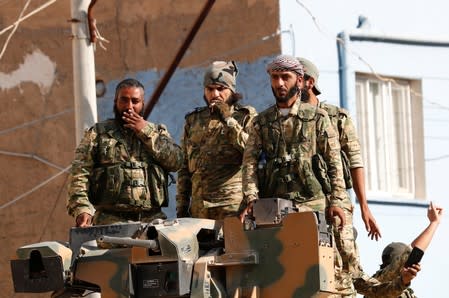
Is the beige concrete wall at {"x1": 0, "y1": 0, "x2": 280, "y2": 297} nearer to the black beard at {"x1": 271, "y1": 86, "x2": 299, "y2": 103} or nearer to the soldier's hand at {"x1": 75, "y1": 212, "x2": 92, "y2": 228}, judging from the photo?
the soldier's hand at {"x1": 75, "y1": 212, "x2": 92, "y2": 228}

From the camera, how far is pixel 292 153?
13992mm

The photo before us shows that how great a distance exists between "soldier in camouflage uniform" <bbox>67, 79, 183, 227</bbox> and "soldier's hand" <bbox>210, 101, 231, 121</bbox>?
2.44ft

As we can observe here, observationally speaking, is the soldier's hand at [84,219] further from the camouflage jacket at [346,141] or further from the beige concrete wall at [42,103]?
the beige concrete wall at [42,103]

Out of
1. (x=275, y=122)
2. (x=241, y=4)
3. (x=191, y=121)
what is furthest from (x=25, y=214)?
(x=275, y=122)

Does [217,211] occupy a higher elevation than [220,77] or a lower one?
lower

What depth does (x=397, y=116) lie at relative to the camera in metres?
20.7

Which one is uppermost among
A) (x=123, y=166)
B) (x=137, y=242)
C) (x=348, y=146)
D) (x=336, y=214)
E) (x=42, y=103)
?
(x=42, y=103)

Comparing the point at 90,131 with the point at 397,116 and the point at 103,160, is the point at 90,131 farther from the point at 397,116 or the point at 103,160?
the point at 397,116

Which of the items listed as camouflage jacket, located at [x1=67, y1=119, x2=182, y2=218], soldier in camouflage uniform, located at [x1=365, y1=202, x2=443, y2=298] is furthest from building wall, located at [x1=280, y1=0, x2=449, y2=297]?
camouflage jacket, located at [x1=67, y1=119, x2=182, y2=218]

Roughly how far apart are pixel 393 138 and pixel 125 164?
6.72m

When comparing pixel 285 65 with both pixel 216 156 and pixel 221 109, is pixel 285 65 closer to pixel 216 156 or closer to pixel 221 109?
pixel 221 109

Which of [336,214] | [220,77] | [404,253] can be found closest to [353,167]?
[404,253]

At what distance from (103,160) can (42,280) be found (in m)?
1.69

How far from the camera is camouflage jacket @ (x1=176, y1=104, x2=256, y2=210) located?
1515 centimetres
